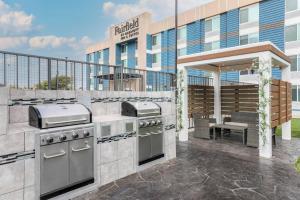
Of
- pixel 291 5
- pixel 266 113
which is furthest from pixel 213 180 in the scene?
pixel 291 5

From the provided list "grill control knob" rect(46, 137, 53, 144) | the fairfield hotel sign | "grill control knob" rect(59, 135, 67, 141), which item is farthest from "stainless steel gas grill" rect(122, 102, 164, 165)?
the fairfield hotel sign

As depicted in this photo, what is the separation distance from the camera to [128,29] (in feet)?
92.3

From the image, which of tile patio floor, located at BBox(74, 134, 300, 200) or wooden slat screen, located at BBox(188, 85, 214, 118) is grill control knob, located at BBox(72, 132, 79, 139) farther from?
wooden slat screen, located at BBox(188, 85, 214, 118)

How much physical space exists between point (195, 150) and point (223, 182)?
228cm

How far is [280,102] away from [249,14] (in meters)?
14.1

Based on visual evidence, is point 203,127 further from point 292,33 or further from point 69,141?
point 292,33

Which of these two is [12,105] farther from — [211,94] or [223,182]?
[211,94]

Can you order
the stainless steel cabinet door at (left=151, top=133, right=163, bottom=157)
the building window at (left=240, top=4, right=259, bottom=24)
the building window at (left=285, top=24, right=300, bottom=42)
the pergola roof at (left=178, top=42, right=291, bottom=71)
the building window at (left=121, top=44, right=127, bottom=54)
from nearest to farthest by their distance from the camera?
the stainless steel cabinet door at (left=151, top=133, right=163, bottom=157), the pergola roof at (left=178, top=42, right=291, bottom=71), the building window at (left=285, top=24, right=300, bottom=42), the building window at (left=240, top=4, right=259, bottom=24), the building window at (left=121, top=44, right=127, bottom=54)

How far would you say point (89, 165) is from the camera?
365 centimetres

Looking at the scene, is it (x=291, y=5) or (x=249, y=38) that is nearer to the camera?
(x=291, y=5)

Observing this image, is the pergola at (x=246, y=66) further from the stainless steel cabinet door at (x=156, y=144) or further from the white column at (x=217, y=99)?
the stainless steel cabinet door at (x=156, y=144)

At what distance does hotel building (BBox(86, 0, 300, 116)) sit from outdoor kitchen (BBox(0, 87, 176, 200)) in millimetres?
1606

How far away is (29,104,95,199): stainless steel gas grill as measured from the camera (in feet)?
Answer: 10.1

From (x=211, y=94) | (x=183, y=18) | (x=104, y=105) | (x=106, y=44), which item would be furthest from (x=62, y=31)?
(x=104, y=105)
